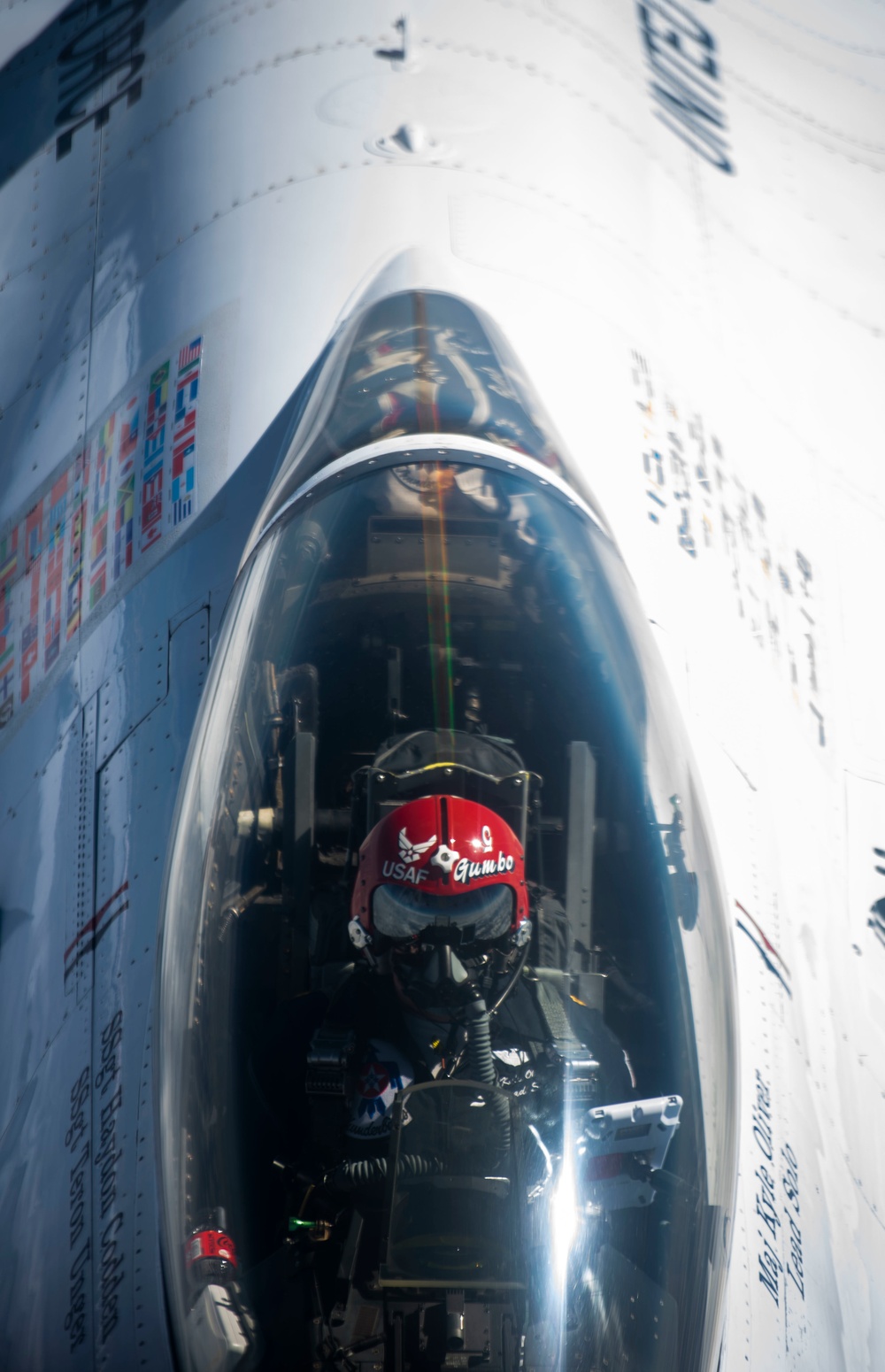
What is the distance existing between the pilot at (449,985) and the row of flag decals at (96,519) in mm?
1479

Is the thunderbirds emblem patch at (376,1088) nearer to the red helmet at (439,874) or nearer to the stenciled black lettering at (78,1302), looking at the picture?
the red helmet at (439,874)

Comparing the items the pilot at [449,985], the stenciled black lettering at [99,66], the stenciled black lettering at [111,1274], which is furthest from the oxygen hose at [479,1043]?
the stenciled black lettering at [99,66]

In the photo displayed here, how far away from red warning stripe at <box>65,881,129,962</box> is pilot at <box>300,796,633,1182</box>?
2.27ft

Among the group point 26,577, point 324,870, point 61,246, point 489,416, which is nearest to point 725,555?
point 489,416

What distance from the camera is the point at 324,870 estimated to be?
8.47 feet

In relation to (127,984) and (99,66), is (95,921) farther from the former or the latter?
(99,66)

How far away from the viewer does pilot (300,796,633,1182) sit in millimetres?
2215

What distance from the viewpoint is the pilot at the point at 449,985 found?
2215mm

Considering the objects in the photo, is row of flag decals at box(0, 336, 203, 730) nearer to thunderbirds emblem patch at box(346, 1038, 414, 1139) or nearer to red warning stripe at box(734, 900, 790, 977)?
thunderbirds emblem patch at box(346, 1038, 414, 1139)

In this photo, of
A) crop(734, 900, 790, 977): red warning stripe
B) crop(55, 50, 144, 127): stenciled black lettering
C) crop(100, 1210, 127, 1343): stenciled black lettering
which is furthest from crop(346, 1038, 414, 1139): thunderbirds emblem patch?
crop(55, 50, 144, 127): stenciled black lettering

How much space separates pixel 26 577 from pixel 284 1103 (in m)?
2.02

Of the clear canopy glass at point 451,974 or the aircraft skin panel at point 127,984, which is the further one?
the aircraft skin panel at point 127,984

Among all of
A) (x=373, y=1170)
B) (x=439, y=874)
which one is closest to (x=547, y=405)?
(x=439, y=874)

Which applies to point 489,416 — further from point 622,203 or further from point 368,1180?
point 368,1180
